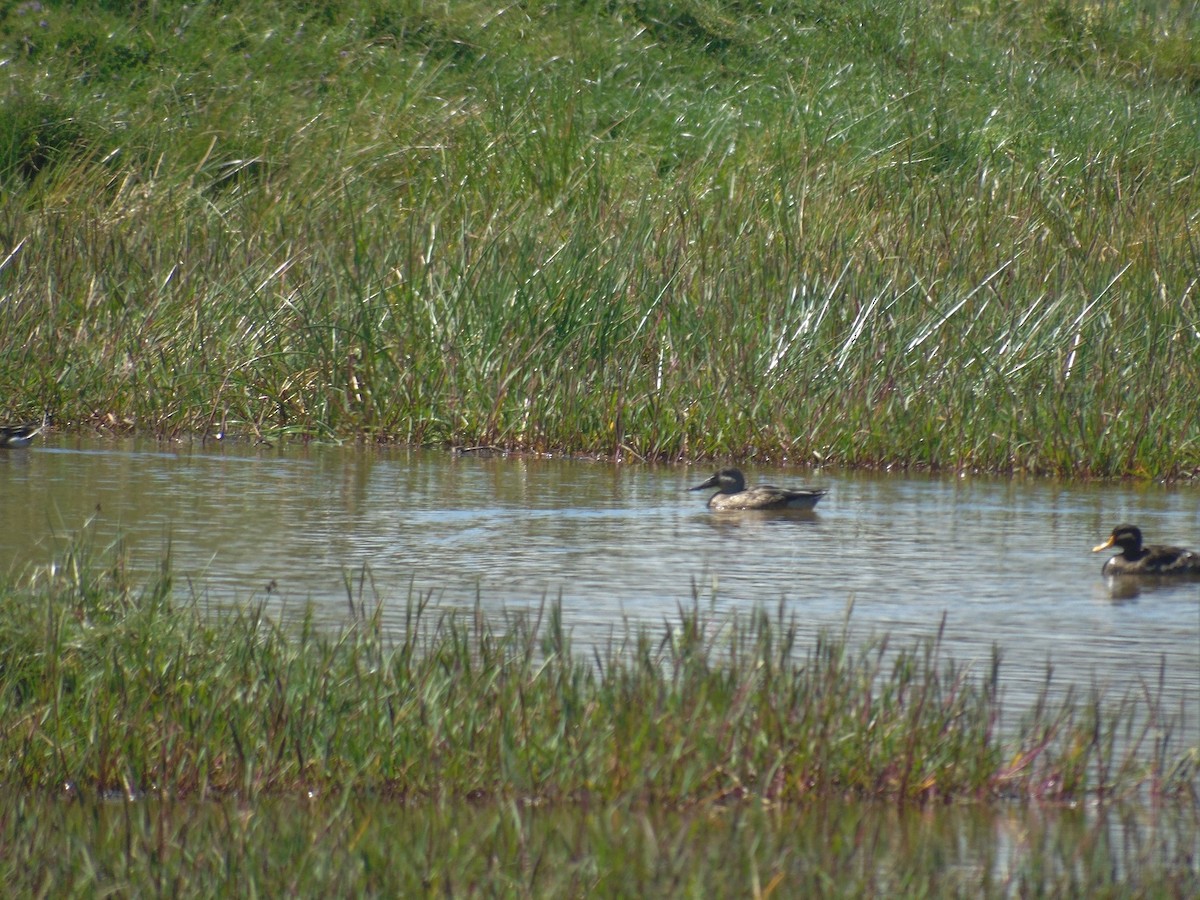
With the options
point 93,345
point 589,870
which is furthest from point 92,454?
point 589,870

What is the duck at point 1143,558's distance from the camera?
26.6 ft

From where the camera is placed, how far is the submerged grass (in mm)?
4961

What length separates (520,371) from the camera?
11.7 metres

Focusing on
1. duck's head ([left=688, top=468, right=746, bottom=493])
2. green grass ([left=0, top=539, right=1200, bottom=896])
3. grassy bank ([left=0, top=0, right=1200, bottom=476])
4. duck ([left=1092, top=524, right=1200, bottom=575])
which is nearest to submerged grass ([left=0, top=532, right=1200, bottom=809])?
green grass ([left=0, top=539, right=1200, bottom=896])

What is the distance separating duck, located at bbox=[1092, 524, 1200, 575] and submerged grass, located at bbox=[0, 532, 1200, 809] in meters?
2.70

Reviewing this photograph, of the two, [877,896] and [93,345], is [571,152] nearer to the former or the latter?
[93,345]

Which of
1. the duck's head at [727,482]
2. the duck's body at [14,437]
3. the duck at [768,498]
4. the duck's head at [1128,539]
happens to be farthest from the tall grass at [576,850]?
the duck's body at [14,437]

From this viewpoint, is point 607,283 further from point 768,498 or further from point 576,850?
point 576,850

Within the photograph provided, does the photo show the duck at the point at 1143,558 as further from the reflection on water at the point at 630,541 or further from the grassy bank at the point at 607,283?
the grassy bank at the point at 607,283

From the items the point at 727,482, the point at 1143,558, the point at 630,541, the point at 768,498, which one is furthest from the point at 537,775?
the point at 727,482

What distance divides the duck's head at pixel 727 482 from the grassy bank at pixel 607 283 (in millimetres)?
1286

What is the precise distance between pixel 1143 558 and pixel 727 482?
256 cm

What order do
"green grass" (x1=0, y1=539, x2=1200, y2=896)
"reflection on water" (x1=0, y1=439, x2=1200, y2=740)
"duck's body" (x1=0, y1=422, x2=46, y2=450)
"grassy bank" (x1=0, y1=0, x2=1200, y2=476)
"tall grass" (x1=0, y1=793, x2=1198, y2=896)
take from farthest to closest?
"grassy bank" (x1=0, y1=0, x2=1200, y2=476) < "duck's body" (x1=0, y1=422, x2=46, y2=450) < "reflection on water" (x1=0, y1=439, x2=1200, y2=740) < "green grass" (x1=0, y1=539, x2=1200, y2=896) < "tall grass" (x1=0, y1=793, x2=1198, y2=896)

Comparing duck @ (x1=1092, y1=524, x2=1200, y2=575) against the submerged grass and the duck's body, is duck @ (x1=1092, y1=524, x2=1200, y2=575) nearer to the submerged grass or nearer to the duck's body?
the submerged grass
